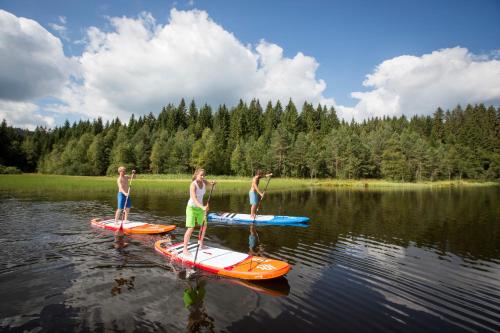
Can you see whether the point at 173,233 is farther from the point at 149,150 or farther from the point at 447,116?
the point at 447,116

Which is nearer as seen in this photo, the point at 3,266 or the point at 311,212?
the point at 3,266

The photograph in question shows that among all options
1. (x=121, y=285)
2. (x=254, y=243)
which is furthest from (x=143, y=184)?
(x=121, y=285)

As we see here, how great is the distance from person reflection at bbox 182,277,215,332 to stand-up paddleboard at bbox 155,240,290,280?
2.36 feet

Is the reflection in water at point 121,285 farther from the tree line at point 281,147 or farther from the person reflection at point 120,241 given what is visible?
the tree line at point 281,147

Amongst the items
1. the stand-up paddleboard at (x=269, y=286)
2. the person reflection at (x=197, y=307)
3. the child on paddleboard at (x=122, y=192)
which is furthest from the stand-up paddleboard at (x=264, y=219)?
the person reflection at (x=197, y=307)

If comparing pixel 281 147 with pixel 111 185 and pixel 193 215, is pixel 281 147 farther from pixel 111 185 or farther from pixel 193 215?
pixel 193 215

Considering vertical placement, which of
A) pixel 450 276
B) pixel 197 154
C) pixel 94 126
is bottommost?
pixel 450 276

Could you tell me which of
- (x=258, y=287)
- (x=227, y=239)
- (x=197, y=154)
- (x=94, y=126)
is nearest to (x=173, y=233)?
(x=227, y=239)

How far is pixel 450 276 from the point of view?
9984mm

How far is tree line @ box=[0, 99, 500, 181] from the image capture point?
84312 millimetres

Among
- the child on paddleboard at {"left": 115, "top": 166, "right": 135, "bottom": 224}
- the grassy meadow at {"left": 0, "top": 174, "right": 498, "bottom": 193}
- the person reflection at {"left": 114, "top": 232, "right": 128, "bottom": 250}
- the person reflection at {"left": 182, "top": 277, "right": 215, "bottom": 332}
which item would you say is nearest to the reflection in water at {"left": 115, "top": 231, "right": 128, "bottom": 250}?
the person reflection at {"left": 114, "top": 232, "right": 128, "bottom": 250}

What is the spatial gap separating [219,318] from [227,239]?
7.66 meters

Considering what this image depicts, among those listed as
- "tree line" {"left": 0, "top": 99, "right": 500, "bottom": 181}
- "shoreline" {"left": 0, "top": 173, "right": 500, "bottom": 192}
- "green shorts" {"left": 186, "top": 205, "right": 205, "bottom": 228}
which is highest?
"tree line" {"left": 0, "top": 99, "right": 500, "bottom": 181}

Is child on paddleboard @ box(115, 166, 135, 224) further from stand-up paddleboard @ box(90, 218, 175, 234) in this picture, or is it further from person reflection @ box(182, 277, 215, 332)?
person reflection @ box(182, 277, 215, 332)
